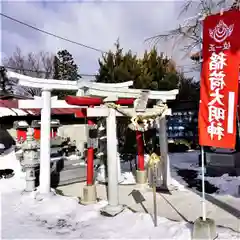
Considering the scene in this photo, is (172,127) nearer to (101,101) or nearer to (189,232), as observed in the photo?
(101,101)

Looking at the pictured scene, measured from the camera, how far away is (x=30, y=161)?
855 centimetres

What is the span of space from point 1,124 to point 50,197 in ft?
34.8

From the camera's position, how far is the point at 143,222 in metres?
5.76

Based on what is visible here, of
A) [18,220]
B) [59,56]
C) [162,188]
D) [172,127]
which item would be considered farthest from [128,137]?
[59,56]

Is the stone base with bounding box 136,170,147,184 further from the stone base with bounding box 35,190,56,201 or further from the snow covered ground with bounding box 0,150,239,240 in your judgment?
the stone base with bounding box 35,190,56,201

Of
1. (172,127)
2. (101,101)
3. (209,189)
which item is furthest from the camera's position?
(172,127)

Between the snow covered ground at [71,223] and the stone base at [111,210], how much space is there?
4.6 inches

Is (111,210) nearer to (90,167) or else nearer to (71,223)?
(71,223)

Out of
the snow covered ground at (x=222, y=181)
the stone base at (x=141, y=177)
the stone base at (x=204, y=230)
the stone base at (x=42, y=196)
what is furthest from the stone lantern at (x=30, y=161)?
the stone base at (x=204, y=230)

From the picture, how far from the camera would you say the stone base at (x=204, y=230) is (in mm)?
4719

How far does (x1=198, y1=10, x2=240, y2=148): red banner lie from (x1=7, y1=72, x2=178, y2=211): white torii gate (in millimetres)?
2416

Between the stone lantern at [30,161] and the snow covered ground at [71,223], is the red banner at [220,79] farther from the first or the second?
the stone lantern at [30,161]

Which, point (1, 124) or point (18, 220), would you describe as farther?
point (1, 124)

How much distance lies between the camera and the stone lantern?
838cm
